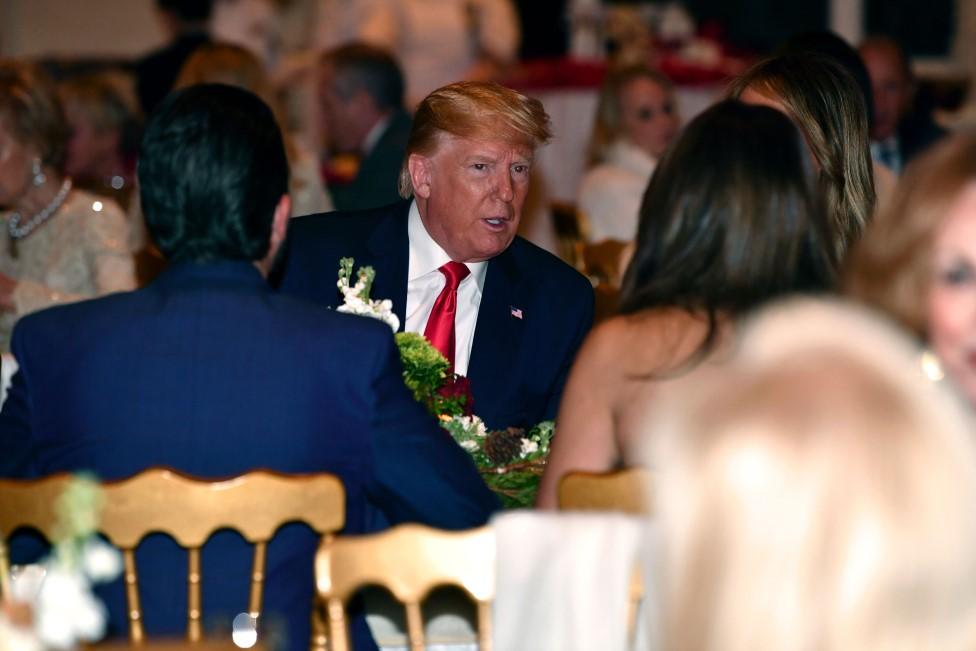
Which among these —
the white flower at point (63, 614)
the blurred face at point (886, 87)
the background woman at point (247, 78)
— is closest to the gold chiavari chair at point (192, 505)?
the white flower at point (63, 614)

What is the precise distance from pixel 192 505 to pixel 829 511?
132 cm

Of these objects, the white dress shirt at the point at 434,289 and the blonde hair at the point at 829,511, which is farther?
the white dress shirt at the point at 434,289

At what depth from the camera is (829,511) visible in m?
1.29

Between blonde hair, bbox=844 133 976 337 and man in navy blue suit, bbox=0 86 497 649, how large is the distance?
828 mm

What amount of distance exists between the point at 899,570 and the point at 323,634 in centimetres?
156

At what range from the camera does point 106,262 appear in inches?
187

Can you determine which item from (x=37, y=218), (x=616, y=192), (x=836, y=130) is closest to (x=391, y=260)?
(x=836, y=130)

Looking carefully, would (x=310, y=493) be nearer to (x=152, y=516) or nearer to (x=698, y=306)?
(x=152, y=516)

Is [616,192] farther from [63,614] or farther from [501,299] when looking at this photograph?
[63,614]

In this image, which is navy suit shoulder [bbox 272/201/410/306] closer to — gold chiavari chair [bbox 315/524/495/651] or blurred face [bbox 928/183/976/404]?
gold chiavari chair [bbox 315/524/495/651]

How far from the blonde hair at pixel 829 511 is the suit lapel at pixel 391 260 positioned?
2.46m

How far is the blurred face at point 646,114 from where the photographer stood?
260 inches

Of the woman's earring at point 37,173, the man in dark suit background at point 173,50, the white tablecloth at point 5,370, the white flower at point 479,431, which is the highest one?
the man in dark suit background at point 173,50

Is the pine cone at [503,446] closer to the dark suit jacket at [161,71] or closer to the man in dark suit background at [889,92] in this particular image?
the man in dark suit background at [889,92]
